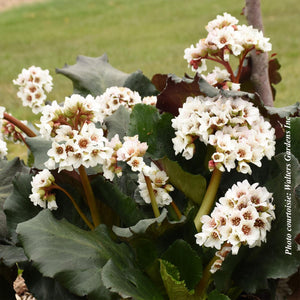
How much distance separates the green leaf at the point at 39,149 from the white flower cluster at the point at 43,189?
0.12 meters

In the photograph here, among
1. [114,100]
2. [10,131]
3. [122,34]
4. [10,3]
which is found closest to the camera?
[114,100]

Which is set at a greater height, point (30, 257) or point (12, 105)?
point (30, 257)

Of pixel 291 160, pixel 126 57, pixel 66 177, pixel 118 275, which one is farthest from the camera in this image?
pixel 126 57

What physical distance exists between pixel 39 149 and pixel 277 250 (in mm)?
701

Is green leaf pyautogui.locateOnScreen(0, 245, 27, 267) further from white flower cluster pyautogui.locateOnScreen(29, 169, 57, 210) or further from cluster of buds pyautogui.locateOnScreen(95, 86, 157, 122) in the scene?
cluster of buds pyautogui.locateOnScreen(95, 86, 157, 122)

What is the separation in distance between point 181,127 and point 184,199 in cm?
28

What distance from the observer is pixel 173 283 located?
124 cm

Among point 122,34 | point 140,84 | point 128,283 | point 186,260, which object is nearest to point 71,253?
point 128,283

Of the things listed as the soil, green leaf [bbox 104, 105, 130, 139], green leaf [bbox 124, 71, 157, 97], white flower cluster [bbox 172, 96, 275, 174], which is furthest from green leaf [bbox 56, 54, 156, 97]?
the soil

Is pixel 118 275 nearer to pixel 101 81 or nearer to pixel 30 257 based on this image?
pixel 30 257

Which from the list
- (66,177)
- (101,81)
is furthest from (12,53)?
(66,177)

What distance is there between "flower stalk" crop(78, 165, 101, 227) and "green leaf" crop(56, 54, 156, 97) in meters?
0.64

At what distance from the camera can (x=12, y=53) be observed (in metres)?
8.22

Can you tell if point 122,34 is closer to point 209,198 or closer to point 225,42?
point 225,42
